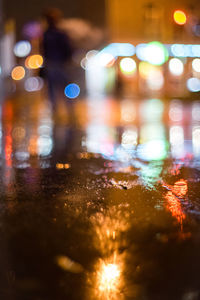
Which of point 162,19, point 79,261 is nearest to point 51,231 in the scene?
point 79,261

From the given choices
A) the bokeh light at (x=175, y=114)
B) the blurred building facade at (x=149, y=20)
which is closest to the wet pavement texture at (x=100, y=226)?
the bokeh light at (x=175, y=114)

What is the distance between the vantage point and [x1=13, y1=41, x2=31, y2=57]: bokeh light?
3810 centimetres

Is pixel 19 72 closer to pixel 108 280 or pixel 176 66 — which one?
pixel 176 66

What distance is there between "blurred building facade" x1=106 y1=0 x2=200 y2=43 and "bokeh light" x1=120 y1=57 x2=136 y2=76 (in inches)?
67.4

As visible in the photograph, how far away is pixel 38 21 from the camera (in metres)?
32.2

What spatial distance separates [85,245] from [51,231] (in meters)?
0.30

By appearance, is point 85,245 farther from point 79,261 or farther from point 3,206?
point 3,206

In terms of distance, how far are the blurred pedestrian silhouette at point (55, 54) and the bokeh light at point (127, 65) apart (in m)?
24.4

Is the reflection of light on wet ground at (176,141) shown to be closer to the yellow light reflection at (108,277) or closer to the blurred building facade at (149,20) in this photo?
the yellow light reflection at (108,277)

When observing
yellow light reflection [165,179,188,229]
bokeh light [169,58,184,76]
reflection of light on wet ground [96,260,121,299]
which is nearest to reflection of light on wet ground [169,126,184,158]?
yellow light reflection [165,179,188,229]

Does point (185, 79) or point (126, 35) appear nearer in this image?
point (126, 35)

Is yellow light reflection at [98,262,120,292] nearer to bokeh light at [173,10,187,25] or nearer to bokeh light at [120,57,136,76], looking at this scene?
bokeh light at [173,10,187,25]

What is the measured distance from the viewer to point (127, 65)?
113 ft

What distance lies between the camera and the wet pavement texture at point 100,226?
1.87 metres
